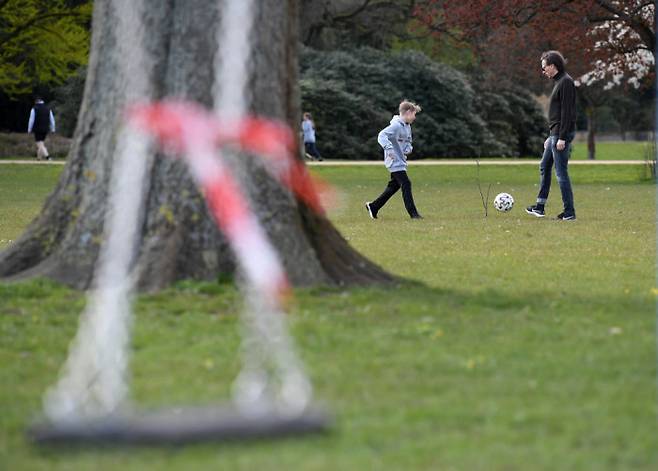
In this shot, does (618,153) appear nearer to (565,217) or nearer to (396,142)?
(565,217)

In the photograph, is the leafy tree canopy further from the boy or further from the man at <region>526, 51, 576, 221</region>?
the man at <region>526, 51, 576, 221</region>

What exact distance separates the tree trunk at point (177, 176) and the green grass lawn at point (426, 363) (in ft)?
0.84

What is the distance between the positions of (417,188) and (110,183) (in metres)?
19.6

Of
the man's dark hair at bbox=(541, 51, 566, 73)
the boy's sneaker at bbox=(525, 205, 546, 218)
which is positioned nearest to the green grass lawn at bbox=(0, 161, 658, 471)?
the man's dark hair at bbox=(541, 51, 566, 73)

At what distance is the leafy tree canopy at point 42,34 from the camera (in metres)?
37.2

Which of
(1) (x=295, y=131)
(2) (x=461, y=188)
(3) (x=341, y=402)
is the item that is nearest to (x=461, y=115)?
(2) (x=461, y=188)

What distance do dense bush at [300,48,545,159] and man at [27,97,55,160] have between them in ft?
30.2

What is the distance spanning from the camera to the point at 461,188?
28141 millimetres

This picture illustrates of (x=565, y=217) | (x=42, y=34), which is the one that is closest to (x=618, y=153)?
(x=42, y=34)

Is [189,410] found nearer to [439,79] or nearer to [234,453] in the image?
[234,453]

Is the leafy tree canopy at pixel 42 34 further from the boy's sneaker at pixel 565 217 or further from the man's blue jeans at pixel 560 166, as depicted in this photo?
the boy's sneaker at pixel 565 217

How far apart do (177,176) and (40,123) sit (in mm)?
30734

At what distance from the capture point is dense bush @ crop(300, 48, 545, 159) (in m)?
44.6

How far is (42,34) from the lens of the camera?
38.0 m
